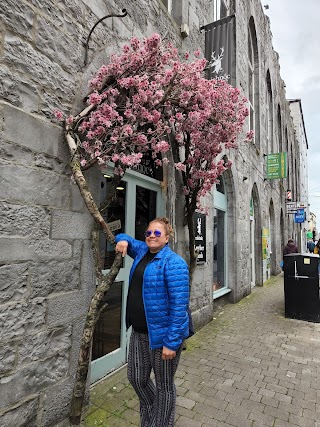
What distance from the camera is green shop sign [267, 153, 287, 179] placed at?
12.3 metres

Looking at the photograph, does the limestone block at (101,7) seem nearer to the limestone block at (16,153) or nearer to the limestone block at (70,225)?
the limestone block at (16,153)

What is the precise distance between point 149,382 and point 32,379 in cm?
98

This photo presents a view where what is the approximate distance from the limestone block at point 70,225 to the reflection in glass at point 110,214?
65 cm

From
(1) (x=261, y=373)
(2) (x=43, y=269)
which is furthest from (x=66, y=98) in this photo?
(1) (x=261, y=373)

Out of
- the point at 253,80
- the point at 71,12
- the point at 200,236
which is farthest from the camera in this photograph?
the point at 253,80

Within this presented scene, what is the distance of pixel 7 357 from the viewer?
91.0 inches

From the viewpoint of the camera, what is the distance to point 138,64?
10.0 ft

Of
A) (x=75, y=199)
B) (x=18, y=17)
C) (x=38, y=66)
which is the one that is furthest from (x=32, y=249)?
(x=18, y=17)

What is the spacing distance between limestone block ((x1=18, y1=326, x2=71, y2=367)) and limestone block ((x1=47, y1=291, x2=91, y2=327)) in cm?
9

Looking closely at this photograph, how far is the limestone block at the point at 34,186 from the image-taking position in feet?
7.77

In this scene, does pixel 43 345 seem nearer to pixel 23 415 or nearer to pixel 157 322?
pixel 23 415

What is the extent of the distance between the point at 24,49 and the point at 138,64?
107 cm

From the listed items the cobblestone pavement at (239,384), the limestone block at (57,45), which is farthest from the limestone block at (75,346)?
the limestone block at (57,45)

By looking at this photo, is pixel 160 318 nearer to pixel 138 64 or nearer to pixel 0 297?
pixel 0 297
